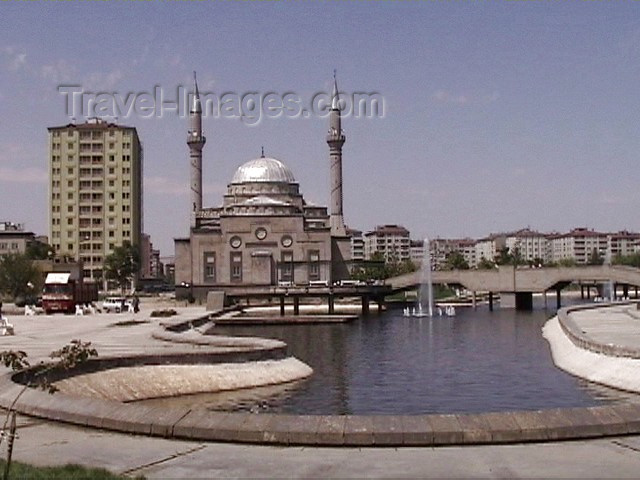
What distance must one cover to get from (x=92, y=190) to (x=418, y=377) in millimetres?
112738

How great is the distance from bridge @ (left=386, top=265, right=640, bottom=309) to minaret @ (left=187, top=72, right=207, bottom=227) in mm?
37121

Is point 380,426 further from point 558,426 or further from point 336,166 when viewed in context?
point 336,166

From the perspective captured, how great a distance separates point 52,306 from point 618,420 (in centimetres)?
6469

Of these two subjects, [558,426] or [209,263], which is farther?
[209,263]

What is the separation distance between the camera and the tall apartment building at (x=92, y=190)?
5527 inches

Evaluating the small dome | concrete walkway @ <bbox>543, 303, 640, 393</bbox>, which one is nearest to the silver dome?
the small dome

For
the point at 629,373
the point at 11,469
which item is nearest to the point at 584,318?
the point at 629,373

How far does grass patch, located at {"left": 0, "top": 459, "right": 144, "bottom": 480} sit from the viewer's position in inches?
461

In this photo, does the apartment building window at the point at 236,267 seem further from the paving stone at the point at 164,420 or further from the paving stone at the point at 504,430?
the paving stone at the point at 504,430

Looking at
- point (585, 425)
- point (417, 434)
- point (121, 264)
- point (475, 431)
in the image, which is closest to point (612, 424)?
point (585, 425)

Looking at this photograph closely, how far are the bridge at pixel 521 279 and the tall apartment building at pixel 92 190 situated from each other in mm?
55511

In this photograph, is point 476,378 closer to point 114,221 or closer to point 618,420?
point 618,420

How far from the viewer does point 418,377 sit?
35750 millimetres

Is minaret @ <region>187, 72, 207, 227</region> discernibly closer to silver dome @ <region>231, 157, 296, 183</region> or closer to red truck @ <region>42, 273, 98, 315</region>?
silver dome @ <region>231, 157, 296, 183</region>
